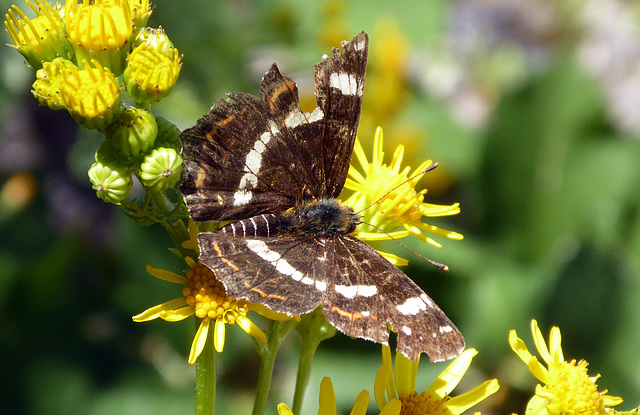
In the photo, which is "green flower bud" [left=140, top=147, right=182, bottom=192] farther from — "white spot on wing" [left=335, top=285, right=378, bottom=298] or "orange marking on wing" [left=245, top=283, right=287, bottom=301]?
"white spot on wing" [left=335, top=285, right=378, bottom=298]

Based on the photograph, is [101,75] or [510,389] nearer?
[101,75]

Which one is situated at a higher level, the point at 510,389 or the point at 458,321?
the point at 458,321

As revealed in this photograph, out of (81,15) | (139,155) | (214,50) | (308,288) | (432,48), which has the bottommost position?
(308,288)

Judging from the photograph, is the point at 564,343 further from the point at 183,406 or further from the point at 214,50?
the point at 214,50

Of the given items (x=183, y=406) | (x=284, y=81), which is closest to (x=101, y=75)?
(x=284, y=81)

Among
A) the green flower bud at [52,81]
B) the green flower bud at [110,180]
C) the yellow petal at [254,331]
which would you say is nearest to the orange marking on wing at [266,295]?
the yellow petal at [254,331]

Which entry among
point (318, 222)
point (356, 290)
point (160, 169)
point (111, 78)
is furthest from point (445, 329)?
point (111, 78)
